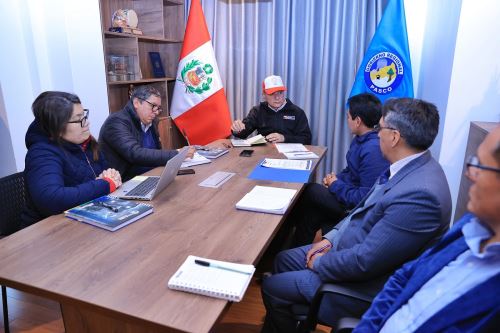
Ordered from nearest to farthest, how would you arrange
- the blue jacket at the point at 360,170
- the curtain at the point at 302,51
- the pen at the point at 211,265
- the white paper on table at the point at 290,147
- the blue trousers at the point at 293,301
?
the pen at the point at 211,265
the blue trousers at the point at 293,301
the blue jacket at the point at 360,170
the white paper on table at the point at 290,147
the curtain at the point at 302,51

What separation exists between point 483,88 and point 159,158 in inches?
80.4

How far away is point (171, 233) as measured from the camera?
52.1 inches

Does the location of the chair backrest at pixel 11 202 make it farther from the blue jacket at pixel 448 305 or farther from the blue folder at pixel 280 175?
the blue jacket at pixel 448 305

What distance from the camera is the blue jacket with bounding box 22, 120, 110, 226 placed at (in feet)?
4.85

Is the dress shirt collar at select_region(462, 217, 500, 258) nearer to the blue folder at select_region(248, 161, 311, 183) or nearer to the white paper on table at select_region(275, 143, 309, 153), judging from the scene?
the blue folder at select_region(248, 161, 311, 183)

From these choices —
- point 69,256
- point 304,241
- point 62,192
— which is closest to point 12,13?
point 62,192

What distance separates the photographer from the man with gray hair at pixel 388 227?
1.12 metres

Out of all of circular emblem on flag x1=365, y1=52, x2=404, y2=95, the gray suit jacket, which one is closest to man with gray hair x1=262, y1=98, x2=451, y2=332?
the gray suit jacket

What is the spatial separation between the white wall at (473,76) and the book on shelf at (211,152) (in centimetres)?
149

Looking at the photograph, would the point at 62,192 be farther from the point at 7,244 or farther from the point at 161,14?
the point at 161,14

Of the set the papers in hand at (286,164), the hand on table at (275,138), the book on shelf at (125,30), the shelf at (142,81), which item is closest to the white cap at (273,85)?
the hand on table at (275,138)

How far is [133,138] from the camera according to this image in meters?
2.25

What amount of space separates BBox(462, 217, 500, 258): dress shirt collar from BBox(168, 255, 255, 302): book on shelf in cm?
57

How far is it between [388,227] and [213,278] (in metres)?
0.59
